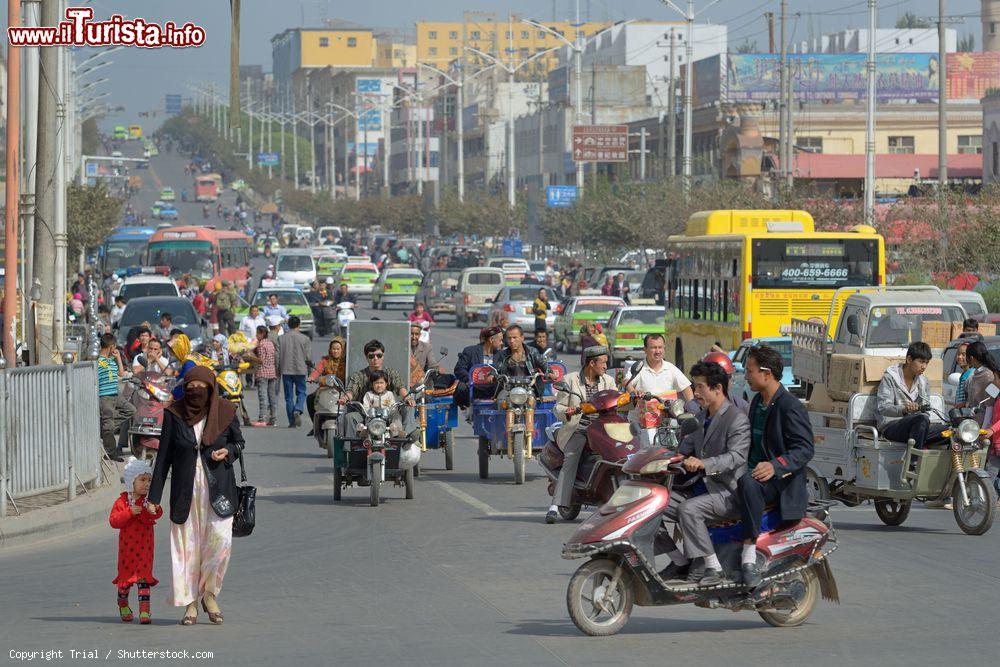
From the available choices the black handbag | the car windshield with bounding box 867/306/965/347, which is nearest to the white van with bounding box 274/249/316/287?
the car windshield with bounding box 867/306/965/347

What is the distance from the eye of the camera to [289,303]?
45750 millimetres

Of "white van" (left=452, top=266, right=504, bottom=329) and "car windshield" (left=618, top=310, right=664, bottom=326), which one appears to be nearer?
"car windshield" (left=618, top=310, right=664, bottom=326)

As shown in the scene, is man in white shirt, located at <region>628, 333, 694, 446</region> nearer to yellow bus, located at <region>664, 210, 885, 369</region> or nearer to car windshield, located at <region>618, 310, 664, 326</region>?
yellow bus, located at <region>664, 210, 885, 369</region>

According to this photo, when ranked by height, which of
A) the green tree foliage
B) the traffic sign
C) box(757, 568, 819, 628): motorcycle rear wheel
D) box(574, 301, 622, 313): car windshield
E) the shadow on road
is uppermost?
the traffic sign

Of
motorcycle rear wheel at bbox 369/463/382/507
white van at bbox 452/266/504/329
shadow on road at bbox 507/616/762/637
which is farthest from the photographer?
white van at bbox 452/266/504/329

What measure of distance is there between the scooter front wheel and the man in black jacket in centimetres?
68

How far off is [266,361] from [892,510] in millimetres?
12830

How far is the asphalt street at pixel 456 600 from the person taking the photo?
30.7 ft

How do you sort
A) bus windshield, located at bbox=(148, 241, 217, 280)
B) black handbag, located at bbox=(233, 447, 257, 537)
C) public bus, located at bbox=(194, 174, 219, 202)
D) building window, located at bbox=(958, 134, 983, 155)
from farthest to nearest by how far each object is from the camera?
1. public bus, located at bbox=(194, 174, 219, 202)
2. building window, located at bbox=(958, 134, 983, 155)
3. bus windshield, located at bbox=(148, 241, 217, 280)
4. black handbag, located at bbox=(233, 447, 257, 537)

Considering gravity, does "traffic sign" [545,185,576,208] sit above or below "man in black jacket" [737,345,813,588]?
above

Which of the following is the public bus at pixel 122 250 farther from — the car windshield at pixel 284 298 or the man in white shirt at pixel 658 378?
the man in white shirt at pixel 658 378

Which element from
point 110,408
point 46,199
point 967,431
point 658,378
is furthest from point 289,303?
point 967,431

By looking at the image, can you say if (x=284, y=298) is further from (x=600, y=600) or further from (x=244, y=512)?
(x=600, y=600)
